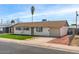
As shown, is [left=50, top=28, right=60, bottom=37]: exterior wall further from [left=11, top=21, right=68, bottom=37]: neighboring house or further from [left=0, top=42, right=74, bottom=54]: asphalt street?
[left=0, top=42, right=74, bottom=54]: asphalt street

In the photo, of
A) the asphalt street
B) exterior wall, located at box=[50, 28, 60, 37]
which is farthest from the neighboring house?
the asphalt street

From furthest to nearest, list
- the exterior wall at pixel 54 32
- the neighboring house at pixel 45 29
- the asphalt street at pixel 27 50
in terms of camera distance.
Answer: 1. the neighboring house at pixel 45 29
2. the exterior wall at pixel 54 32
3. the asphalt street at pixel 27 50

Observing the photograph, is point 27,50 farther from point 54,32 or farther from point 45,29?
point 45,29

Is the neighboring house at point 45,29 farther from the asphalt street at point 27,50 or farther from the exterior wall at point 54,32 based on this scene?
the asphalt street at point 27,50

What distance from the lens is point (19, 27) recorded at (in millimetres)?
44594

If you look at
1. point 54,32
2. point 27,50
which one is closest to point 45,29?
point 54,32

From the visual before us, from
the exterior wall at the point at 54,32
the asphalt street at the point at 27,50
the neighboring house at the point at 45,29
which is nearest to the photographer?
the asphalt street at the point at 27,50

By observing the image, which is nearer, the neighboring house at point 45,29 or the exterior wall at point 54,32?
the exterior wall at point 54,32

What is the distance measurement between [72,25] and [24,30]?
41.2ft

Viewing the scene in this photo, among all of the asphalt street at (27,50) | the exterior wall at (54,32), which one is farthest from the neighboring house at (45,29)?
the asphalt street at (27,50)

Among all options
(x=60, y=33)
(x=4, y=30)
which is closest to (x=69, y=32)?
(x=60, y=33)
